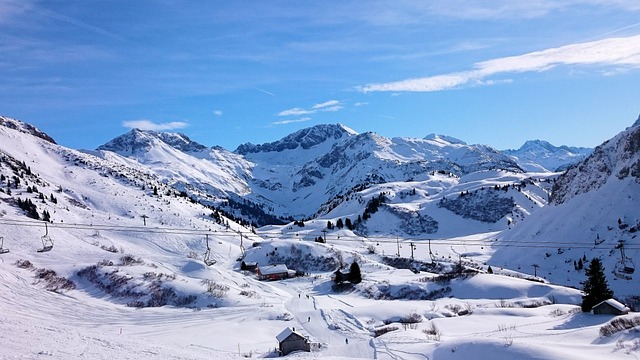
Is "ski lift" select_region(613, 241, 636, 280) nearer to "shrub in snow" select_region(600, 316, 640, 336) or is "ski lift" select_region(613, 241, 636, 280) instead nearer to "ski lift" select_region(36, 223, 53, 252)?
"shrub in snow" select_region(600, 316, 640, 336)

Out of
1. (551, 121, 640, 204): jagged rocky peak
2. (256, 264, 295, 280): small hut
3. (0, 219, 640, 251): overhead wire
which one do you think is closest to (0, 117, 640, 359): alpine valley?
(551, 121, 640, 204): jagged rocky peak

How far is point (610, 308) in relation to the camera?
53.2 metres

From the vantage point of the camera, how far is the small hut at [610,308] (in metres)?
52.2

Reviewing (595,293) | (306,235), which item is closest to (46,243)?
(595,293)

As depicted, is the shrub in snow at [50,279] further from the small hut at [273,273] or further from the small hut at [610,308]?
the small hut at [610,308]

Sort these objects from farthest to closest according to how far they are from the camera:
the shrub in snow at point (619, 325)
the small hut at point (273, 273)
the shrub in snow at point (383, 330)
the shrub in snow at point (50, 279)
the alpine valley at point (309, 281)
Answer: the small hut at point (273, 273) → the shrub in snow at point (50, 279) → the shrub in snow at point (383, 330) → the alpine valley at point (309, 281) → the shrub in snow at point (619, 325)

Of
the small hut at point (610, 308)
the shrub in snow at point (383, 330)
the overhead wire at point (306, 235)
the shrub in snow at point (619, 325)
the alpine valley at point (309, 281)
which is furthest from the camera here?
the overhead wire at point (306, 235)

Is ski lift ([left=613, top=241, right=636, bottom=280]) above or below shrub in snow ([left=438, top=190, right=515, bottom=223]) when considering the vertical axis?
below

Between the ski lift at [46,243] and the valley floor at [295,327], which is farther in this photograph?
the ski lift at [46,243]

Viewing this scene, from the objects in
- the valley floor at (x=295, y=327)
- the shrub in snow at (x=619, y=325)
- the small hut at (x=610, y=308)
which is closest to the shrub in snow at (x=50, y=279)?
the valley floor at (x=295, y=327)

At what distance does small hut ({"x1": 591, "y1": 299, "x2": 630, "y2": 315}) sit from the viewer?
52.2 m

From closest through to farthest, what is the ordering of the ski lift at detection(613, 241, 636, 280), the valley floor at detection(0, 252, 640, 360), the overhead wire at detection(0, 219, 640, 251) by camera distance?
the valley floor at detection(0, 252, 640, 360), the ski lift at detection(613, 241, 636, 280), the overhead wire at detection(0, 219, 640, 251)

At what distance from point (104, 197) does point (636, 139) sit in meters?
168

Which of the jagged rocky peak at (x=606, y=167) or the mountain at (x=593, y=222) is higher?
the jagged rocky peak at (x=606, y=167)
